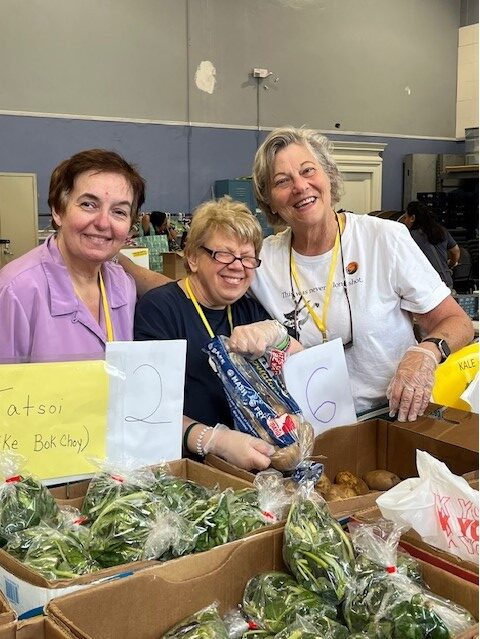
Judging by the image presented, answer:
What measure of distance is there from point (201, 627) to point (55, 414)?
0.54 m

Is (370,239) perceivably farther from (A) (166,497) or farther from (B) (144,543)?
(B) (144,543)

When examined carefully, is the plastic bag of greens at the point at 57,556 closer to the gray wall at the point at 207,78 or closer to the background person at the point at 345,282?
the background person at the point at 345,282

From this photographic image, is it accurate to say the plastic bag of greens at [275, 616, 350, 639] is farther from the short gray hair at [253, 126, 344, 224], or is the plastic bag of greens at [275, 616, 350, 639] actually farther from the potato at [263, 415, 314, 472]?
the short gray hair at [253, 126, 344, 224]

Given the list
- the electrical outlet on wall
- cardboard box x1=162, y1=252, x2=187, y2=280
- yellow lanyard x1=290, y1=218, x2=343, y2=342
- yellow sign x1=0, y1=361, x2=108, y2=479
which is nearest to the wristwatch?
yellow lanyard x1=290, y1=218, x2=343, y2=342

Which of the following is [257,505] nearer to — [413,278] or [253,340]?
[253,340]

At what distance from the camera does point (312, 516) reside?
1.10 metres

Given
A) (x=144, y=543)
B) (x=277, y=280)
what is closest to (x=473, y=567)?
(x=144, y=543)

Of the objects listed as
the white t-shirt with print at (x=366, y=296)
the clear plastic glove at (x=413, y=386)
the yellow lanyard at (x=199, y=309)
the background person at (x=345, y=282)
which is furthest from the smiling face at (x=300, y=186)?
the clear plastic glove at (x=413, y=386)

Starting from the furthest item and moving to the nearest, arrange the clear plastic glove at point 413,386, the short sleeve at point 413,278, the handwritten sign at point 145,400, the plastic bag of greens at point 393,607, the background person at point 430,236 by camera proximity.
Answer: the background person at point 430,236, the short sleeve at point 413,278, the clear plastic glove at point 413,386, the handwritten sign at point 145,400, the plastic bag of greens at point 393,607

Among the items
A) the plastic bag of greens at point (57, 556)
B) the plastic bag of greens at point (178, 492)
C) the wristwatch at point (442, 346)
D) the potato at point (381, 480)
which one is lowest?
the potato at point (381, 480)

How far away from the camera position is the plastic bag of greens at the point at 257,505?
114 centimetres

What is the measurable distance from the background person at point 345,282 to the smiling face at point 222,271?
203 mm

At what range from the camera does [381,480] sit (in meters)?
1.64

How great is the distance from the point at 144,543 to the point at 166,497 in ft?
0.44
